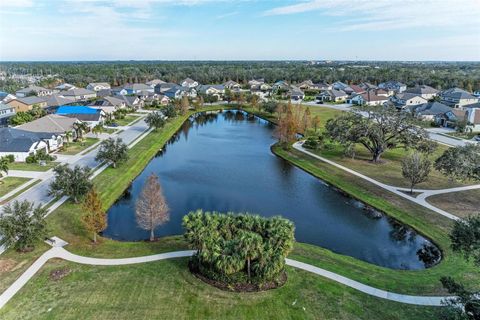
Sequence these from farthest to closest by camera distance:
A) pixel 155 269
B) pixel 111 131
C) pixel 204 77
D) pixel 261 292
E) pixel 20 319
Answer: pixel 204 77 → pixel 111 131 → pixel 155 269 → pixel 261 292 → pixel 20 319

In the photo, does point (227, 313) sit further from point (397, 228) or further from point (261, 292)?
point (397, 228)

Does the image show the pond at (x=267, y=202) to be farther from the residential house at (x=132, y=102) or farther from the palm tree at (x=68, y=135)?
the residential house at (x=132, y=102)

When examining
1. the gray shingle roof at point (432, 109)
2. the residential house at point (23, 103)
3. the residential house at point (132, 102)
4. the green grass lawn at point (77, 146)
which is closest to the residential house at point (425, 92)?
the gray shingle roof at point (432, 109)

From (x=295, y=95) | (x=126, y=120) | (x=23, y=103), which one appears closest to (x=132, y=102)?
(x=126, y=120)

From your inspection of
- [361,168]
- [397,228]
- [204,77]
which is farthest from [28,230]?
[204,77]

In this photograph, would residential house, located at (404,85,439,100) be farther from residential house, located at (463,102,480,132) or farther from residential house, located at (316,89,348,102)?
residential house, located at (463,102,480,132)

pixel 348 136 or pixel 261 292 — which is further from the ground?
pixel 348 136

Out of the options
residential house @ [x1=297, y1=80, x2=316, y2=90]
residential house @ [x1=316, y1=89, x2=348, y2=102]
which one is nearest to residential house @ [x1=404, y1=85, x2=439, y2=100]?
residential house @ [x1=316, y1=89, x2=348, y2=102]
